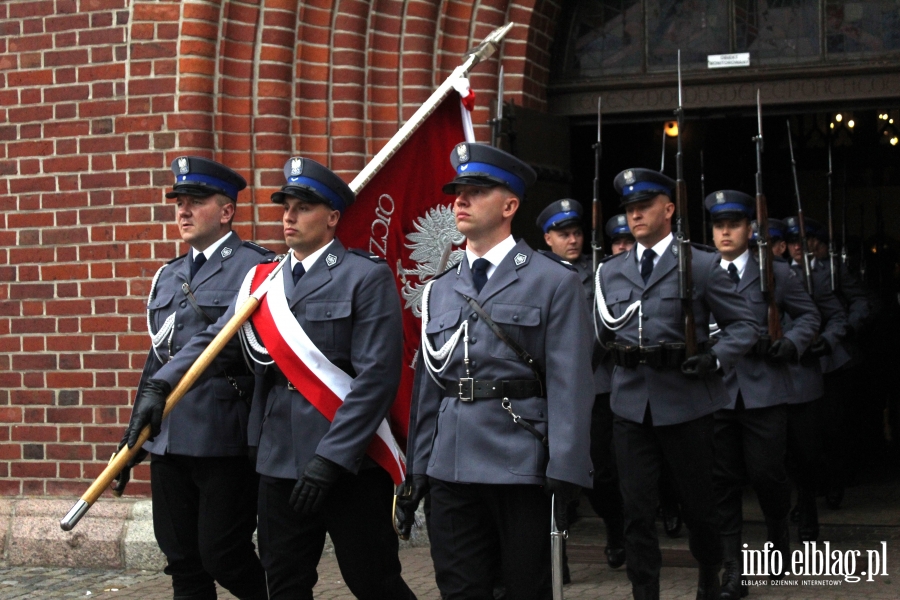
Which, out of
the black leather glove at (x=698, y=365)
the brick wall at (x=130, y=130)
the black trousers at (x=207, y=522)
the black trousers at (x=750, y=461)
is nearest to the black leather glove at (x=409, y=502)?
the black trousers at (x=207, y=522)

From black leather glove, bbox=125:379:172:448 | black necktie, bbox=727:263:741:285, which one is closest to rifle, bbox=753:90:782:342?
black necktie, bbox=727:263:741:285

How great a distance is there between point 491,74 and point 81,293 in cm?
278

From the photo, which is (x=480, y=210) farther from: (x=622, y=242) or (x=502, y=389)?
(x=622, y=242)

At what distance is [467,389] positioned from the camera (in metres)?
4.12

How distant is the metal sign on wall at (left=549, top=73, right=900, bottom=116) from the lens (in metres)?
7.49

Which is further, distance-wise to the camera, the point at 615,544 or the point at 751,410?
the point at 615,544

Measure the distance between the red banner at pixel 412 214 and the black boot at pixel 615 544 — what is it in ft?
5.97

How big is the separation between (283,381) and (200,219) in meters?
0.98

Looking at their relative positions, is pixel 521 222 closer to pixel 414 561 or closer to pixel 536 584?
pixel 414 561

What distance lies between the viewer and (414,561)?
278 inches

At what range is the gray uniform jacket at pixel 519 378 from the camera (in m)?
3.99

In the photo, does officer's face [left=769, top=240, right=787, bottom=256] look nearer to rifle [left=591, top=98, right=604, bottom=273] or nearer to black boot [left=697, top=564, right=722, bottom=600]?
rifle [left=591, top=98, right=604, bottom=273]

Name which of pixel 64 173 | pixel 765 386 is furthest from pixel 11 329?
pixel 765 386

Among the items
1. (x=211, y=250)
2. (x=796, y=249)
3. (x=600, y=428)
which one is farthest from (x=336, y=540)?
(x=796, y=249)
